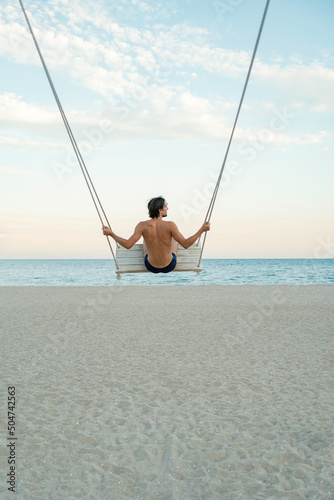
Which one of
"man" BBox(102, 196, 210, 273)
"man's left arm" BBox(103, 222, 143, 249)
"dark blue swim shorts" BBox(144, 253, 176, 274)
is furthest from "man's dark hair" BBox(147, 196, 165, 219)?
"dark blue swim shorts" BBox(144, 253, 176, 274)

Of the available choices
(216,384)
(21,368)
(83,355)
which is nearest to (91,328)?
(83,355)

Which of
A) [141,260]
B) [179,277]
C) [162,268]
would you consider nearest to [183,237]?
[162,268]

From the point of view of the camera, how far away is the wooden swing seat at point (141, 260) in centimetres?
524

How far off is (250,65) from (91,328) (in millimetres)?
6284

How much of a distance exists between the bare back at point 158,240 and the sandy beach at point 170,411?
4.82 feet

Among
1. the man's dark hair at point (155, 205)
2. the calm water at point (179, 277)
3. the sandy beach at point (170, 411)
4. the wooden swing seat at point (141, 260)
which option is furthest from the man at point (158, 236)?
the calm water at point (179, 277)

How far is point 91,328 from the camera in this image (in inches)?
362

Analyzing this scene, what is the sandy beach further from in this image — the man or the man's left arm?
the man's left arm

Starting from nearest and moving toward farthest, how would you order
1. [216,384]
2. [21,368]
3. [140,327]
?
[216,384] → [21,368] → [140,327]

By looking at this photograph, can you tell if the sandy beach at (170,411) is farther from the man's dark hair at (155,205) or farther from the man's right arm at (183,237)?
the man's dark hair at (155,205)

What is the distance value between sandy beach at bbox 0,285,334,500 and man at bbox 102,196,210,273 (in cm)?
Answer: 149

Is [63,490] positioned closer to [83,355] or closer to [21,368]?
[21,368]

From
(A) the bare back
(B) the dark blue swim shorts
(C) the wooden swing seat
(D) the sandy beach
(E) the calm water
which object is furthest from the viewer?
(E) the calm water

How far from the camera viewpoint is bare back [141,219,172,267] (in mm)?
4863
